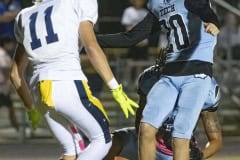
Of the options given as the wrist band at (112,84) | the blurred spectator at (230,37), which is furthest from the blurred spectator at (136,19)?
the wrist band at (112,84)

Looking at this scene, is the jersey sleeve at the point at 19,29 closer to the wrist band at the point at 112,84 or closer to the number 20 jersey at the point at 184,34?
the wrist band at the point at 112,84

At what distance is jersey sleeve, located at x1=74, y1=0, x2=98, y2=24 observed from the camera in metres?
6.56

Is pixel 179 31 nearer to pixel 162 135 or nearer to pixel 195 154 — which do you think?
pixel 162 135

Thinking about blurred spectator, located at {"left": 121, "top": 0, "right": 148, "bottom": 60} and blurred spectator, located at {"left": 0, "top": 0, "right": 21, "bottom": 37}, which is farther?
blurred spectator, located at {"left": 121, "top": 0, "right": 148, "bottom": 60}

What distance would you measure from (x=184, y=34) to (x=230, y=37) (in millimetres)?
7498

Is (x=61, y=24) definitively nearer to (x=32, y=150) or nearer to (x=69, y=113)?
(x=69, y=113)

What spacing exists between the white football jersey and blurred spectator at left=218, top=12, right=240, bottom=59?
7.82 metres

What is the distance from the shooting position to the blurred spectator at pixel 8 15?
1289 centimetres

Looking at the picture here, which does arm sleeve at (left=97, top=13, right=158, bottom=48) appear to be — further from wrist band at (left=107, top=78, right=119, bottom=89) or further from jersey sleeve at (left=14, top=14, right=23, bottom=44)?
wrist band at (left=107, top=78, right=119, bottom=89)

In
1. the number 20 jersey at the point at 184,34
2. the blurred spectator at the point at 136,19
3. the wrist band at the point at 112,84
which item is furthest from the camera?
the blurred spectator at the point at 136,19

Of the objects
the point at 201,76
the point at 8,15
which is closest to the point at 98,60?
the point at 201,76

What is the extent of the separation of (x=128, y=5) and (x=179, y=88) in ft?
24.1

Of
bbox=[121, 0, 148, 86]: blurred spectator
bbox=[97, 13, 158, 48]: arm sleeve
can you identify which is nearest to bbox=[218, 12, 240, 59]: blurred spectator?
bbox=[121, 0, 148, 86]: blurred spectator

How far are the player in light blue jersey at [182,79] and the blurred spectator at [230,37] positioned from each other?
7.06 meters
